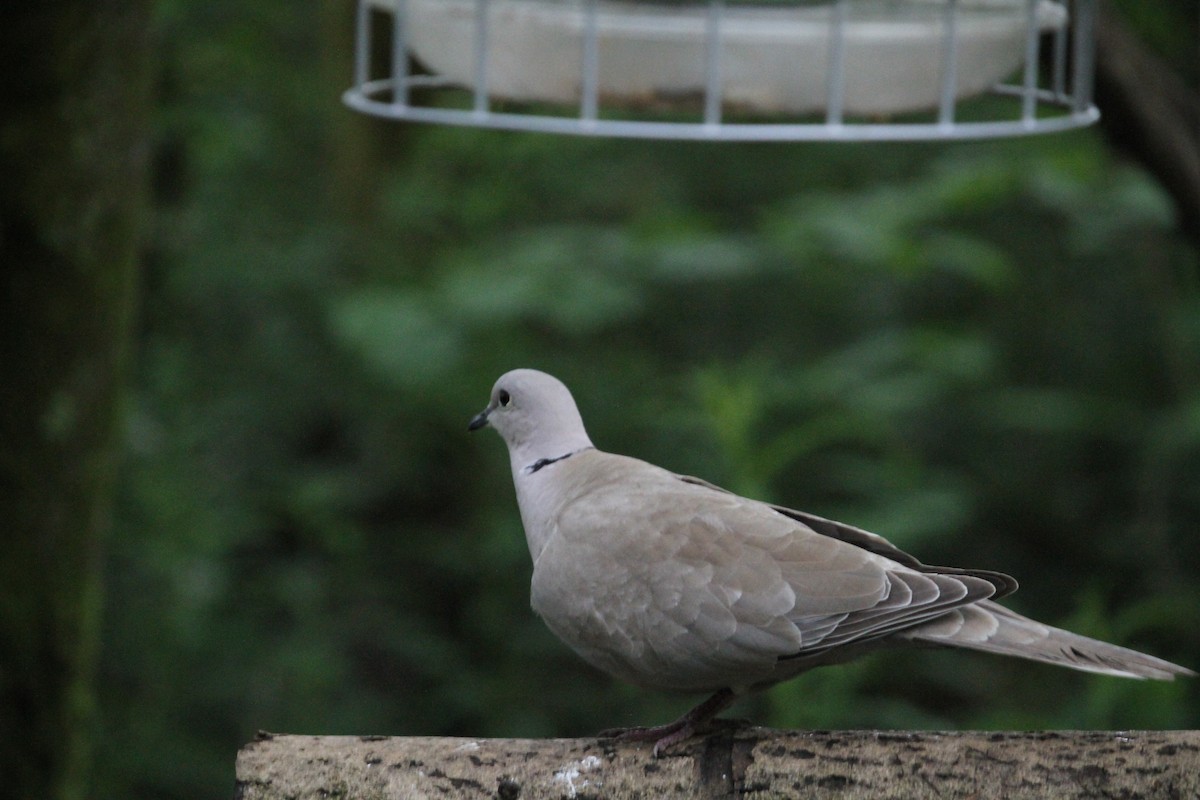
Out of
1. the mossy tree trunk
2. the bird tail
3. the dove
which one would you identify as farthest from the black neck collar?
the mossy tree trunk

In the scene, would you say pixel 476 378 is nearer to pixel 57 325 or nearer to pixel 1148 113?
pixel 57 325

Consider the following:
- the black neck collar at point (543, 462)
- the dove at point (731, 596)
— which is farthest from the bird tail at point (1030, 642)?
the black neck collar at point (543, 462)

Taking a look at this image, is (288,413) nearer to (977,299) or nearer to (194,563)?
(194,563)

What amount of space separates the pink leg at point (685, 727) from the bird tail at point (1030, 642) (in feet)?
1.19

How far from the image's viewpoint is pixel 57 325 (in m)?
3.40

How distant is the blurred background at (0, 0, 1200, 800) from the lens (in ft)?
11.5

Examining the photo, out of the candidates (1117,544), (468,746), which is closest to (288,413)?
(1117,544)

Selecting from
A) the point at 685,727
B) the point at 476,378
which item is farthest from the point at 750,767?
the point at 476,378

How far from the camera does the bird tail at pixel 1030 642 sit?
1.80 meters

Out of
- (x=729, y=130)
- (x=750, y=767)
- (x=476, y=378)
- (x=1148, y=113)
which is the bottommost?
(x=476, y=378)

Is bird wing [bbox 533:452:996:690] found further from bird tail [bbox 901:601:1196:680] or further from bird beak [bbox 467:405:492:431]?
bird beak [bbox 467:405:492:431]

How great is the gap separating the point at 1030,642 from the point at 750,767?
0.47 m

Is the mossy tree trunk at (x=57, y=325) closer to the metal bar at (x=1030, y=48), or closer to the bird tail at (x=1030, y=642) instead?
the metal bar at (x=1030, y=48)

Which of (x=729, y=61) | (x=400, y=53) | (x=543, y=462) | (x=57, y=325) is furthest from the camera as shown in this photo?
(x=57, y=325)
